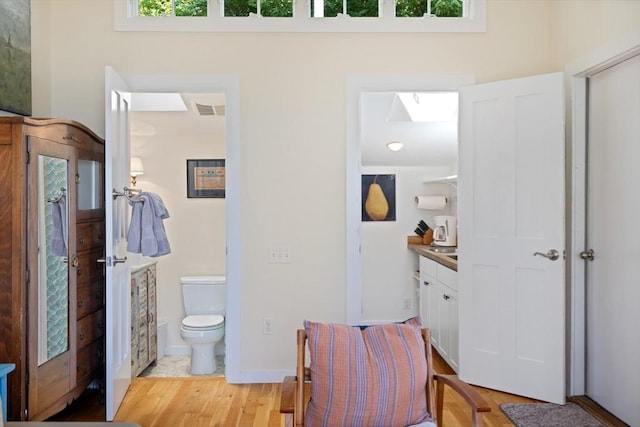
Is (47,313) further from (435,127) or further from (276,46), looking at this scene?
(435,127)

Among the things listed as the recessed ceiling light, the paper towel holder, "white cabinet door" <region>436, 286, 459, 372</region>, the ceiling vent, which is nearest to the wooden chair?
"white cabinet door" <region>436, 286, 459, 372</region>

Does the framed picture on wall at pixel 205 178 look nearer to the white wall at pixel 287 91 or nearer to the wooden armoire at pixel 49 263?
the white wall at pixel 287 91

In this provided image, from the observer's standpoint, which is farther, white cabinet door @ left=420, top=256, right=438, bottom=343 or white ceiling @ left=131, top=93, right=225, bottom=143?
white ceiling @ left=131, top=93, right=225, bottom=143

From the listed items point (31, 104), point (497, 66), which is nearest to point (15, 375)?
point (31, 104)

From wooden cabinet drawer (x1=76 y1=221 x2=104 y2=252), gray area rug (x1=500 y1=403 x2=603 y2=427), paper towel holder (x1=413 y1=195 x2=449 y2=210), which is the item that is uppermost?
paper towel holder (x1=413 y1=195 x2=449 y2=210)

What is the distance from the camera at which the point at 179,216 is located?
4.73 m

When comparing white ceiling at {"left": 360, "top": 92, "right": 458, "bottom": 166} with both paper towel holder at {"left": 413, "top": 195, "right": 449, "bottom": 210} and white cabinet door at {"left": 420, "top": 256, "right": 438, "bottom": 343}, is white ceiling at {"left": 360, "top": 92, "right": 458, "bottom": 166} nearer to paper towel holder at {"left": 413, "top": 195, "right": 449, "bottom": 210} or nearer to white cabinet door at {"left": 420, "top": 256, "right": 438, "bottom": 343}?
paper towel holder at {"left": 413, "top": 195, "right": 449, "bottom": 210}

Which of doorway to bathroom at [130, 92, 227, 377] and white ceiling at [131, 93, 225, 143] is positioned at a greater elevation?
white ceiling at [131, 93, 225, 143]

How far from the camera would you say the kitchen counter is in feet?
11.7

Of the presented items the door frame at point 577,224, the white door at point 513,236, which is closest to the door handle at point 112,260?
Result: the white door at point 513,236

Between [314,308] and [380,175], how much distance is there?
84.4 inches

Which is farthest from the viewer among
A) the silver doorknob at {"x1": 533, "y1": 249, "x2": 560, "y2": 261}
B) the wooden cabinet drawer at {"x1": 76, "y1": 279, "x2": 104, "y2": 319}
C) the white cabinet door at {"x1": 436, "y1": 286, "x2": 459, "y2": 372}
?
the white cabinet door at {"x1": 436, "y1": 286, "x2": 459, "y2": 372}

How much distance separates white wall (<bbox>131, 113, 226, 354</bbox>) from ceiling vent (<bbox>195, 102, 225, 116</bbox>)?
0.30m

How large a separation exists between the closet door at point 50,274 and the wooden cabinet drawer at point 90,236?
0.09 m
